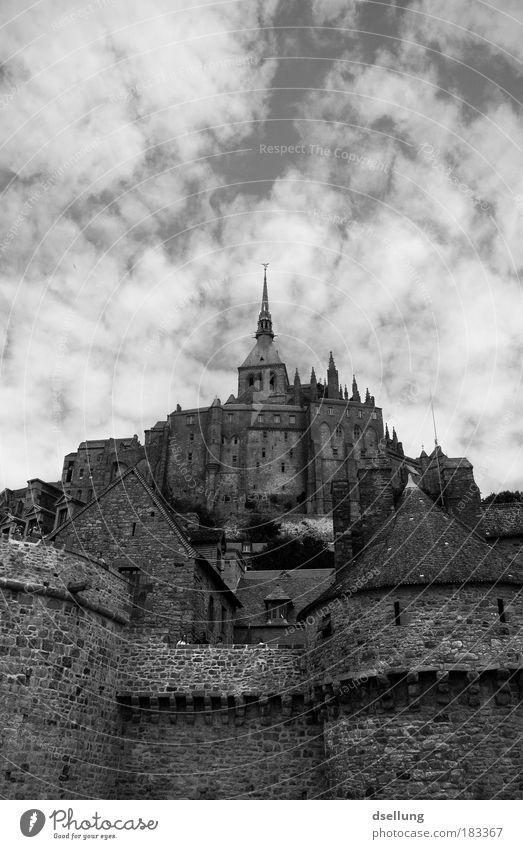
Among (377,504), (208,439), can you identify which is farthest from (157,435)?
(377,504)

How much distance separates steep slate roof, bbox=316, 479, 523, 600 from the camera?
59.3 feet

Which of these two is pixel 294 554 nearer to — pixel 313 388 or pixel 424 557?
pixel 313 388

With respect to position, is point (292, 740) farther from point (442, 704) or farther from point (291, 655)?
point (442, 704)

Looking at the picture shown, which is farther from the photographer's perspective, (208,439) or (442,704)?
(208,439)

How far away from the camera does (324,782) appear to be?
Answer: 1880 cm

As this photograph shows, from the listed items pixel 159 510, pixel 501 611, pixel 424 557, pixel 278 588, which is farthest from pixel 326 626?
pixel 278 588

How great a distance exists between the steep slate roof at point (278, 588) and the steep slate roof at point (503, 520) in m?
9.48

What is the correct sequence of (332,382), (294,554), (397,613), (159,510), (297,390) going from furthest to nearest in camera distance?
(332,382) < (297,390) < (294,554) < (159,510) < (397,613)
